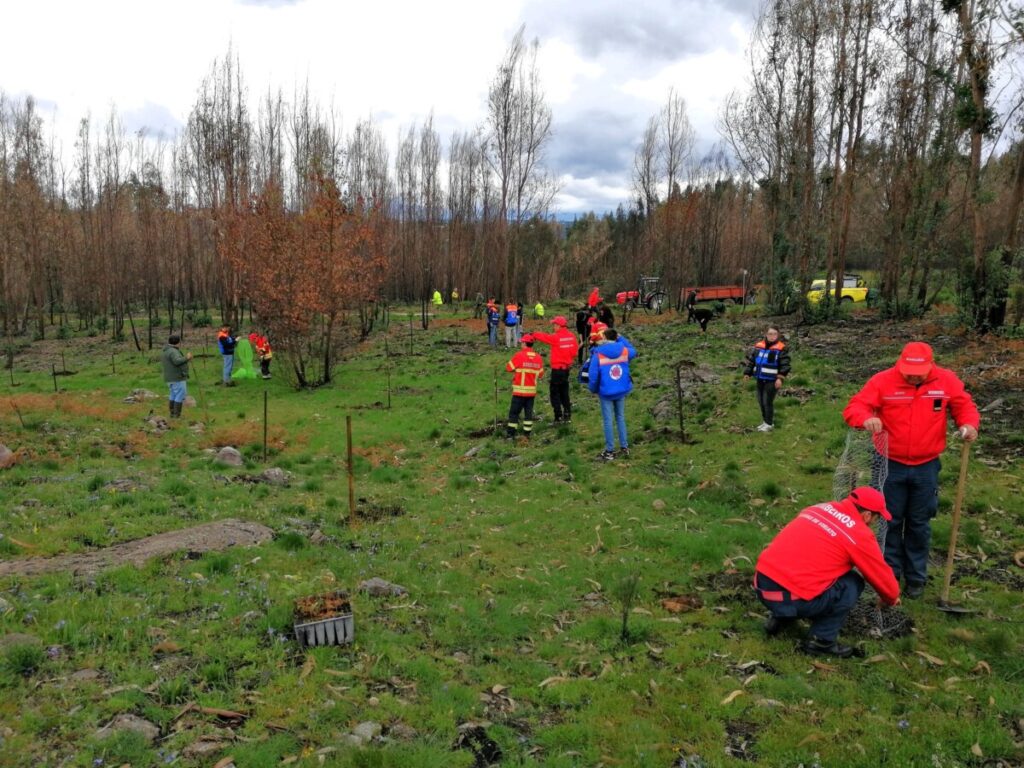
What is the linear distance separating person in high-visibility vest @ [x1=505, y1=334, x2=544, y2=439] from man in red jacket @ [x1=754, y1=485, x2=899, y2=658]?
7.46m

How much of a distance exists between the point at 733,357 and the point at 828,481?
889 cm

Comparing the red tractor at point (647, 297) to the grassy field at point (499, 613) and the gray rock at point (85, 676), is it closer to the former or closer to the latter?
the grassy field at point (499, 613)

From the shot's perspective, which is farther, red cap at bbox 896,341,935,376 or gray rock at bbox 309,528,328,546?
gray rock at bbox 309,528,328,546

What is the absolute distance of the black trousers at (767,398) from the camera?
10.8 metres

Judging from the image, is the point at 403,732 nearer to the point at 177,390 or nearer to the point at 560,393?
the point at 560,393

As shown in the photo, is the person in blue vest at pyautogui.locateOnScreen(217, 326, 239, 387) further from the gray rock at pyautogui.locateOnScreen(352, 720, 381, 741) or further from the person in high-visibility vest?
the gray rock at pyautogui.locateOnScreen(352, 720, 381, 741)

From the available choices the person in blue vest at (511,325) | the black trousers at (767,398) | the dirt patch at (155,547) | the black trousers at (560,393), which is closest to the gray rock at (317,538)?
the dirt patch at (155,547)

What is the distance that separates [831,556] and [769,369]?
6.47 m

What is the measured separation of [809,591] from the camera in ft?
15.6

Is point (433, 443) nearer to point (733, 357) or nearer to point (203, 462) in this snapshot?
point (203, 462)

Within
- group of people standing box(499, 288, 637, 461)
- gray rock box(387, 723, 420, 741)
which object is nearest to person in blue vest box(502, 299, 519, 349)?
group of people standing box(499, 288, 637, 461)

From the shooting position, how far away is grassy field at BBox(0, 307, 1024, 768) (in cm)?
396

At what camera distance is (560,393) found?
43.2 ft

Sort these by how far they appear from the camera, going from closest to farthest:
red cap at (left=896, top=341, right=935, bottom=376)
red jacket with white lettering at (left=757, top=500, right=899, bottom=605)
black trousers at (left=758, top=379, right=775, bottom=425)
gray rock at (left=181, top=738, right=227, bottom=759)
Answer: gray rock at (left=181, top=738, right=227, bottom=759) < red jacket with white lettering at (left=757, top=500, right=899, bottom=605) < red cap at (left=896, top=341, right=935, bottom=376) < black trousers at (left=758, top=379, right=775, bottom=425)
